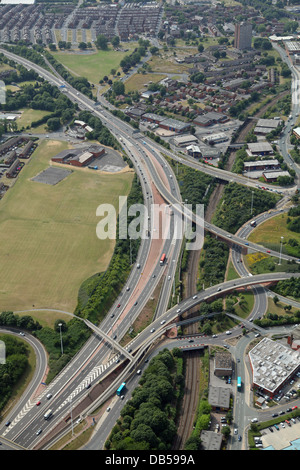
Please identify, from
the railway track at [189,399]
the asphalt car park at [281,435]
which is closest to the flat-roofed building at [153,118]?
the railway track at [189,399]

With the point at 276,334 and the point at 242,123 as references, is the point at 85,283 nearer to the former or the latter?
the point at 276,334

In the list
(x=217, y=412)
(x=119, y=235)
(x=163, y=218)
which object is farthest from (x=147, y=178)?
(x=217, y=412)

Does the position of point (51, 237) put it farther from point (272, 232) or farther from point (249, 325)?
point (272, 232)

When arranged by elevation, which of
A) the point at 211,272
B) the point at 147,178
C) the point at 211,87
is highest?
the point at 211,87

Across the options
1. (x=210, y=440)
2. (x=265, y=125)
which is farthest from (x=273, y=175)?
(x=210, y=440)

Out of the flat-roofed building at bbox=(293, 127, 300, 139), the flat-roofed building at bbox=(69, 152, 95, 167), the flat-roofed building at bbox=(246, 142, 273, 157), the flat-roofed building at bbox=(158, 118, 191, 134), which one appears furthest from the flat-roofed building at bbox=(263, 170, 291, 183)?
the flat-roofed building at bbox=(69, 152, 95, 167)

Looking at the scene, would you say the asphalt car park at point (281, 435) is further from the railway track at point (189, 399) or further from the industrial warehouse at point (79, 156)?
the industrial warehouse at point (79, 156)
